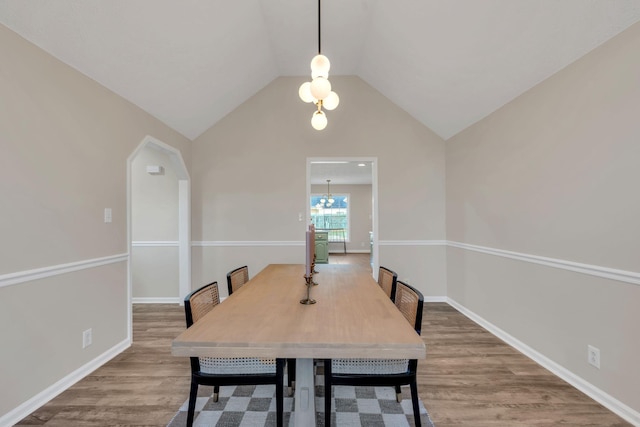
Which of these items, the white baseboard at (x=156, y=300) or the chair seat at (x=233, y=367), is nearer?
the chair seat at (x=233, y=367)

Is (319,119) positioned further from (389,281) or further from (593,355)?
(593,355)

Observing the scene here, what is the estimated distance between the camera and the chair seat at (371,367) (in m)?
1.44

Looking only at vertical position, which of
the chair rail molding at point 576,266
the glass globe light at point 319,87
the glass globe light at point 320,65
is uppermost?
the glass globe light at point 320,65

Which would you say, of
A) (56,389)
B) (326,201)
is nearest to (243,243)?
(56,389)

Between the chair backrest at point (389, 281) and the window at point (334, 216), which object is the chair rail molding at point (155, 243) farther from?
the window at point (334, 216)

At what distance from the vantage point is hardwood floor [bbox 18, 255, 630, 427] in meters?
1.70

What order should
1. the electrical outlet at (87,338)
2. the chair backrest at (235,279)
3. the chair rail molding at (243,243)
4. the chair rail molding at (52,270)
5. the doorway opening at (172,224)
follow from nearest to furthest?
the chair rail molding at (52,270) → the chair backrest at (235,279) → the electrical outlet at (87,338) → the doorway opening at (172,224) → the chair rail molding at (243,243)

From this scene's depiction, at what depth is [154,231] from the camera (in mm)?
3947

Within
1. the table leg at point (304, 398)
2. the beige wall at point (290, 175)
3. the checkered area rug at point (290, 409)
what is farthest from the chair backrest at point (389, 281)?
the beige wall at point (290, 175)

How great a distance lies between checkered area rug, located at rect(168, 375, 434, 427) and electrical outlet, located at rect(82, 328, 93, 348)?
98cm

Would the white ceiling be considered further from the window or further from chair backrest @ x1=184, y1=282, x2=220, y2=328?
the window

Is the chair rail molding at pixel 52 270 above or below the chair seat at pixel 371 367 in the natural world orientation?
above

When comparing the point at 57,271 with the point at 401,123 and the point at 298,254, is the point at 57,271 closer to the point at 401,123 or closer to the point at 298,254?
the point at 298,254

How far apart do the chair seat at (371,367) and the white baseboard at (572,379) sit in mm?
1406
